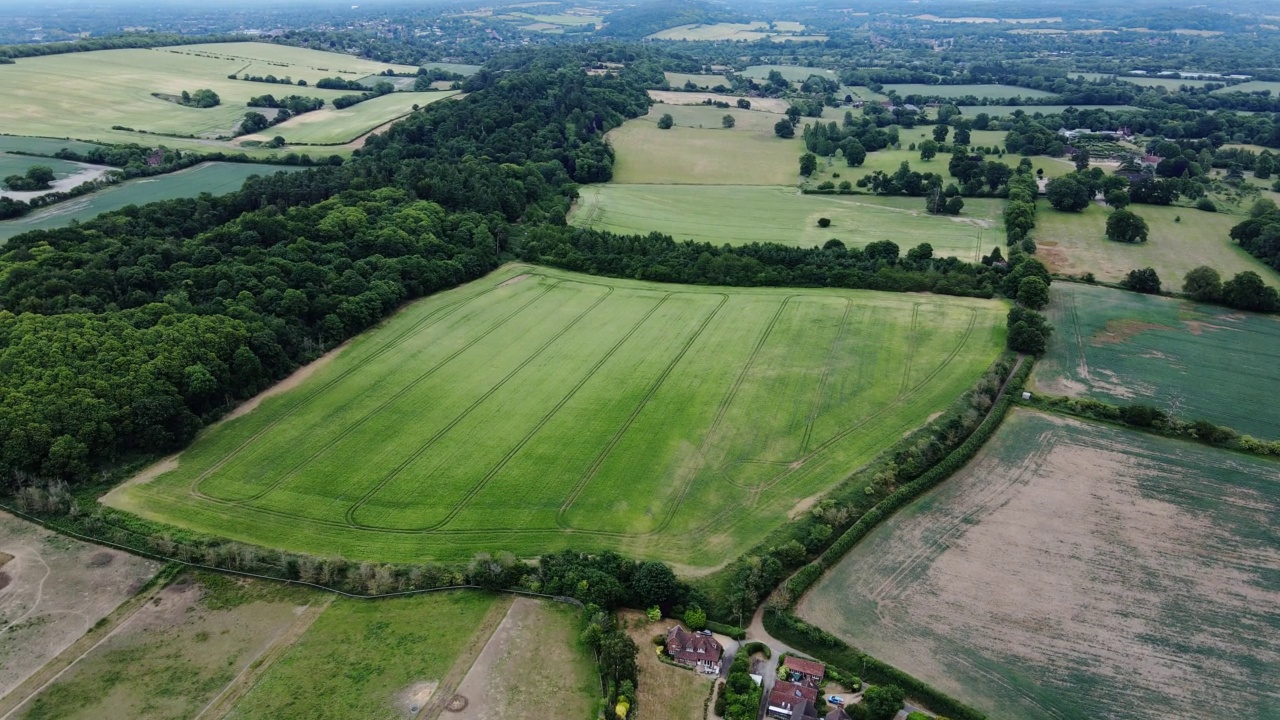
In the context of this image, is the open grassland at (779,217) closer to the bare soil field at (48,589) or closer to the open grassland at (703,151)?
the open grassland at (703,151)

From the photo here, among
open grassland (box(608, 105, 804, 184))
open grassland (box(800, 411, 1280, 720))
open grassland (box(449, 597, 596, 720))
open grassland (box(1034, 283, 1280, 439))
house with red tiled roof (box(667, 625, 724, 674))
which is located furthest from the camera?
open grassland (box(608, 105, 804, 184))

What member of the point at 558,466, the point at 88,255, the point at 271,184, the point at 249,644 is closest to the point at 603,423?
the point at 558,466

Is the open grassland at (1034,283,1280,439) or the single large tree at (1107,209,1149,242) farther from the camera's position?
the single large tree at (1107,209,1149,242)

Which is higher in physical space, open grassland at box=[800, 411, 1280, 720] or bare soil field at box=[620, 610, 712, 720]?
open grassland at box=[800, 411, 1280, 720]

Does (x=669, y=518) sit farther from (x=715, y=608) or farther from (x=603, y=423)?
(x=603, y=423)

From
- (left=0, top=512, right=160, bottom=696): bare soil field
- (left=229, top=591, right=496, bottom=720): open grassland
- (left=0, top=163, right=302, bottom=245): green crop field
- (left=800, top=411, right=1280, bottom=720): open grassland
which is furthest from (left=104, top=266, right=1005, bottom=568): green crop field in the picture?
(left=0, top=163, right=302, bottom=245): green crop field

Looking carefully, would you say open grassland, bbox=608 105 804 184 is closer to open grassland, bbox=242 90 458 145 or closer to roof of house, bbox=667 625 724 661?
open grassland, bbox=242 90 458 145

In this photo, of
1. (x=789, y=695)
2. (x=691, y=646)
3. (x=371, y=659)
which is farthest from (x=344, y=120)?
(x=789, y=695)

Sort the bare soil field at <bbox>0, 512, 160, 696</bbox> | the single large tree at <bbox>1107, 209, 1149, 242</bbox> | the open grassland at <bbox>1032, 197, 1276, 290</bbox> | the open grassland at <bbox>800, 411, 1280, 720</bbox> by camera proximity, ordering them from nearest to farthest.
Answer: the open grassland at <bbox>800, 411, 1280, 720</bbox>, the bare soil field at <bbox>0, 512, 160, 696</bbox>, the open grassland at <bbox>1032, 197, 1276, 290</bbox>, the single large tree at <bbox>1107, 209, 1149, 242</bbox>

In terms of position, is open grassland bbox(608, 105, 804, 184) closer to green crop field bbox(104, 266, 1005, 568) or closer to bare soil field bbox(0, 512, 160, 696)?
green crop field bbox(104, 266, 1005, 568)

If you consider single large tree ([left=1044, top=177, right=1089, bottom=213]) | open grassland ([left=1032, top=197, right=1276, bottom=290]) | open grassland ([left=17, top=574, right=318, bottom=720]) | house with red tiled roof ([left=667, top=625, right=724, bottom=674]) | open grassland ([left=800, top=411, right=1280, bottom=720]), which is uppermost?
single large tree ([left=1044, top=177, right=1089, bottom=213])
